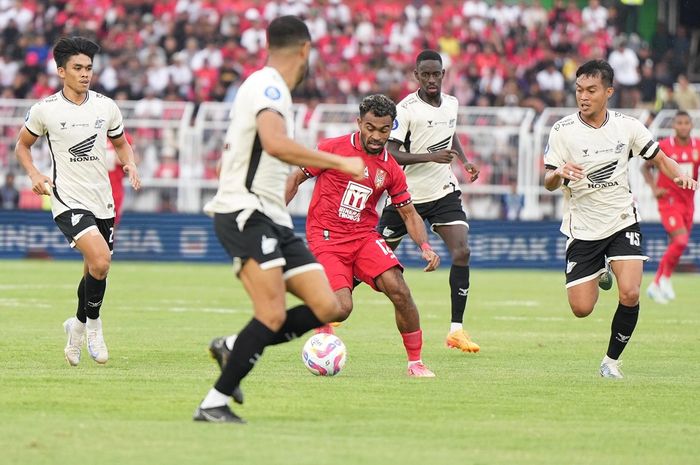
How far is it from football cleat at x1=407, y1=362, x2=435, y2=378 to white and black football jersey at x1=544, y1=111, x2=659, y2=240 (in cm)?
186

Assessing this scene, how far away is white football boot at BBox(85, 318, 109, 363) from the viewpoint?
39.3 ft

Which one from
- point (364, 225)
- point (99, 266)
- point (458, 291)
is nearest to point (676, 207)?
point (458, 291)

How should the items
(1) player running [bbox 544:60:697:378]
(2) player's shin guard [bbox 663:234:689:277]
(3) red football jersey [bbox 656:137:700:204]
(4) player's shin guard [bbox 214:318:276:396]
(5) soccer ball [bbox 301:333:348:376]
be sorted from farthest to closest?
(3) red football jersey [bbox 656:137:700:204] < (2) player's shin guard [bbox 663:234:689:277] < (1) player running [bbox 544:60:697:378] < (5) soccer ball [bbox 301:333:348:376] < (4) player's shin guard [bbox 214:318:276:396]

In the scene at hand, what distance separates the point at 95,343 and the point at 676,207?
11772mm

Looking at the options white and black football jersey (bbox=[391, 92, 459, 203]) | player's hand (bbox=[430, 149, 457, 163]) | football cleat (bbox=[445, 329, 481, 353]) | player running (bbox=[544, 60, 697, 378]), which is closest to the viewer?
player running (bbox=[544, 60, 697, 378])

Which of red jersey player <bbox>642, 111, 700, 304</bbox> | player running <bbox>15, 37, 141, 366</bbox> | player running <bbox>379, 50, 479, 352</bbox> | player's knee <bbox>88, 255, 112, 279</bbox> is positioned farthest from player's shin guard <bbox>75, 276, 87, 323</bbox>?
red jersey player <bbox>642, 111, 700, 304</bbox>

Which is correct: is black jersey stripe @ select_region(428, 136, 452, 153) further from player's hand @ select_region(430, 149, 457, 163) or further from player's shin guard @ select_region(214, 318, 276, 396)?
player's shin guard @ select_region(214, 318, 276, 396)

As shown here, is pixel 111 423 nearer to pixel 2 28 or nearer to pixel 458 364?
pixel 458 364

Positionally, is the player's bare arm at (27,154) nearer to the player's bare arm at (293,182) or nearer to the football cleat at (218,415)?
the player's bare arm at (293,182)

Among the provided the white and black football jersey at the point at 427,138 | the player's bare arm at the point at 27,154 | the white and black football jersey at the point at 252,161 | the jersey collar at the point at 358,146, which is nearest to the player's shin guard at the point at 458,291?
the white and black football jersey at the point at 427,138

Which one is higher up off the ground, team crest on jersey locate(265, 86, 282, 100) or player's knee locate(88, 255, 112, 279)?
team crest on jersey locate(265, 86, 282, 100)

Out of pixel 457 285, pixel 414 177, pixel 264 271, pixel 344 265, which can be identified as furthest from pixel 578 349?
pixel 264 271

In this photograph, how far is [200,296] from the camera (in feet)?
67.6

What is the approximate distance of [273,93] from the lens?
820cm
